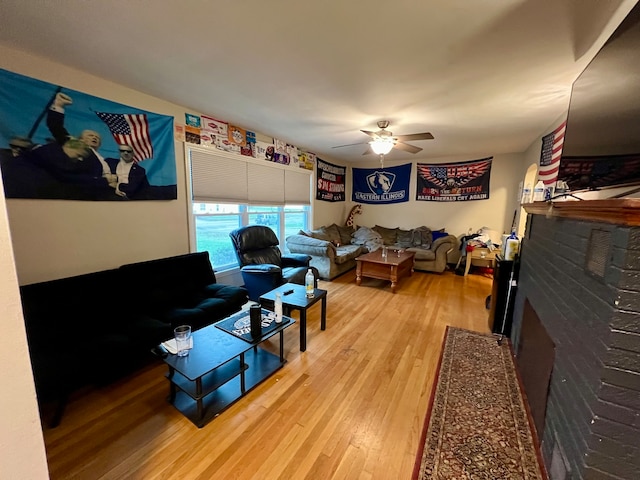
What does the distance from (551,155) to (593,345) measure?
115 inches

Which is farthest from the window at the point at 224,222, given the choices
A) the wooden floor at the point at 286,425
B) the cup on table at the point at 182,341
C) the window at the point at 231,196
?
the cup on table at the point at 182,341

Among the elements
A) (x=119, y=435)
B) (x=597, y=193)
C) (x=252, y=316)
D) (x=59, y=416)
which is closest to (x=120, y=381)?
(x=59, y=416)

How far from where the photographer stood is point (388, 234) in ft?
18.8

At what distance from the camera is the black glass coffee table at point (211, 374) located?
1.57 m

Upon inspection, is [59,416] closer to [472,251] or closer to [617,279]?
[617,279]

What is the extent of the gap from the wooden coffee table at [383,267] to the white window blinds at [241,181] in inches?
65.4

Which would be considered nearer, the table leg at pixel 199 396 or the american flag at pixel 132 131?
the table leg at pixel 199 396

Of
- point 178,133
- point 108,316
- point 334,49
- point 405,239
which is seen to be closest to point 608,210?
point 334,49

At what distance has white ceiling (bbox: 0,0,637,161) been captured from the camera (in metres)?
1.34

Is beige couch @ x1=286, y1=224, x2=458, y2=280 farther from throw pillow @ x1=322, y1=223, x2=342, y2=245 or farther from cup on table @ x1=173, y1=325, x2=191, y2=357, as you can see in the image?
cup on table @ x1=173, y1=325, x2=191, y2=357

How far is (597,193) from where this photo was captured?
65.5 inches

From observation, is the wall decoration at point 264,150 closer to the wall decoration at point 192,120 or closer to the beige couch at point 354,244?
the wall decoration at point 192,120

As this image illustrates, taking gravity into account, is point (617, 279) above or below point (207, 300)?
above

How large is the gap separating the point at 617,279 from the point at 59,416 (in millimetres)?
2844
